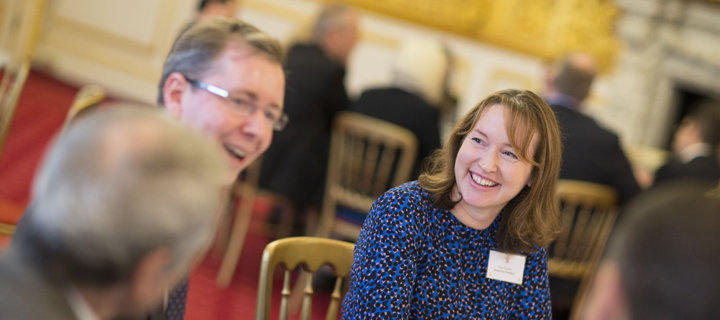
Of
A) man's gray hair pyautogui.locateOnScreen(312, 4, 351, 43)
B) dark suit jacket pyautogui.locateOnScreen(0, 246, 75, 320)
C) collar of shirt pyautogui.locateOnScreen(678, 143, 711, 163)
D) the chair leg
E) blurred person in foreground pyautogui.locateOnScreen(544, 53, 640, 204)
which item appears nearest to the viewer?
dark suit jacket pyautogui.locateOnScreen(0, 246, 75, 320)

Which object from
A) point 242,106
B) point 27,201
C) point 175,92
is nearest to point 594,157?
point 242,106

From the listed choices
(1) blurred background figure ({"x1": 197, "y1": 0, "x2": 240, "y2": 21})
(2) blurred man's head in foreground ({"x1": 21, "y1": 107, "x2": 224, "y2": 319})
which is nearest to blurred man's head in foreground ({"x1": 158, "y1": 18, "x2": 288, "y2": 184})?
(2) blurred man's head in foreground ({"x1": 21, "y1": 107, "x2": 224, "y2": 319})

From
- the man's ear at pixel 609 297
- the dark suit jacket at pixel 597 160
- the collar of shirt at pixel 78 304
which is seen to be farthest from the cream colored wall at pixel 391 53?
the collar of shirt at pixel 78 304

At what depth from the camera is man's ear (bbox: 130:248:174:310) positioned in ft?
2.14

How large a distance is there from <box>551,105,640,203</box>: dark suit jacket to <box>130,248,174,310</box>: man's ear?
2510 mm

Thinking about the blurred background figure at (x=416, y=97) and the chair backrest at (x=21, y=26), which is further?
the chair backrest at (x=21, y=26)

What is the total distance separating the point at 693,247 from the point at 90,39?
6.37 meters

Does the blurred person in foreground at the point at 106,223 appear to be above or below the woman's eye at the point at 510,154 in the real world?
below

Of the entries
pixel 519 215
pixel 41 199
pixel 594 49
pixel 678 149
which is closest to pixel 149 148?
pixel 41 199

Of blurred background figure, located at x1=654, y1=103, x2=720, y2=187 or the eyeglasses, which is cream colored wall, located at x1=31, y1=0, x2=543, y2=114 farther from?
the eyeglasses

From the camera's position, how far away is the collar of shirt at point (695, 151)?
10.7 ft

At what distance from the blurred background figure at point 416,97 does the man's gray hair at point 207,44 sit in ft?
5.59

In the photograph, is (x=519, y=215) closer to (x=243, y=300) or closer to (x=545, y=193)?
(x=545, y=193)

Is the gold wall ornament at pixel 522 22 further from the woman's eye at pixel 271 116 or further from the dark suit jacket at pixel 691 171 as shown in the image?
the woman's eye at pixel 271 116
